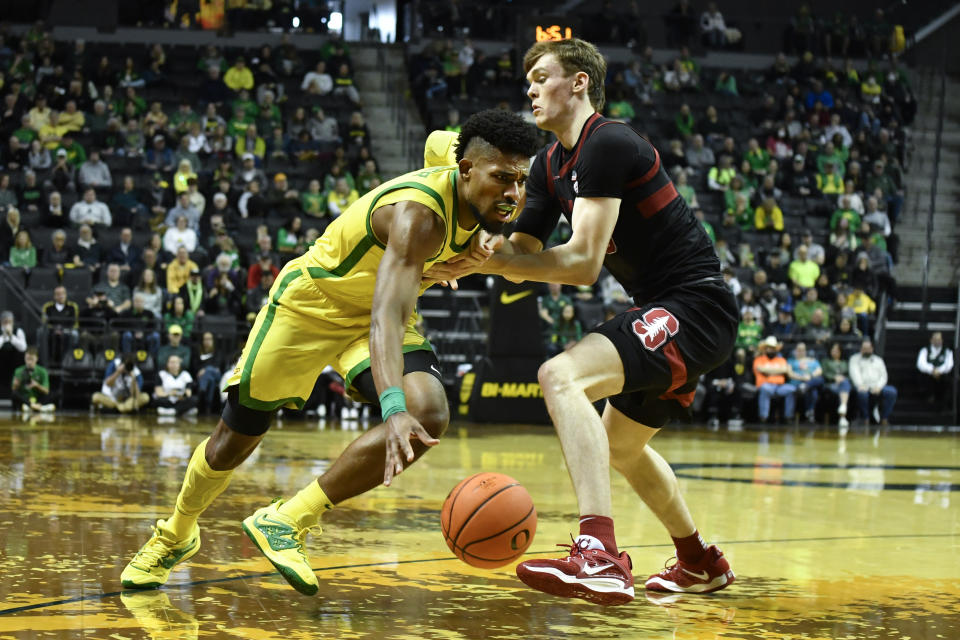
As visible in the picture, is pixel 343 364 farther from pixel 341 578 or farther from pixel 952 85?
pixel 952 85

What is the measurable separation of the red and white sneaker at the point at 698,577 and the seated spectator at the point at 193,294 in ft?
36.1

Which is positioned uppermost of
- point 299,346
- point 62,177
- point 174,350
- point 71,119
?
point 71,119

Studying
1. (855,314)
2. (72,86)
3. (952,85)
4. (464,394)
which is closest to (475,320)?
(464,394)

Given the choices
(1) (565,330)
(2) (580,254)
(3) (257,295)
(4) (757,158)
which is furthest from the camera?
(4) (757,158)

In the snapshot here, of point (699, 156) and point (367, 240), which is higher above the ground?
point (699, 156)

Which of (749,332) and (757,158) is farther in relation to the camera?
(757,158)

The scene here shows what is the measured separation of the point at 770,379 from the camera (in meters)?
16.1

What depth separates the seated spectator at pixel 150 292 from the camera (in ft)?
48.3

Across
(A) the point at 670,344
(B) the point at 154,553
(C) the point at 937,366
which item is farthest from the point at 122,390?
(C) the point at 937,366

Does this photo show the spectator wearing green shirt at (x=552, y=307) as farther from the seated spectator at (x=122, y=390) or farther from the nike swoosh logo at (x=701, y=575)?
the nike swoosh logo at (x=701, y=575)

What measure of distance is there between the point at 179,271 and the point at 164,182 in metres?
2.28

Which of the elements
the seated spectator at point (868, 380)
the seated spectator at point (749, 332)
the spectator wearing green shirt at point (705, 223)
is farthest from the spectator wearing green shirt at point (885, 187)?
the seated spectator at point (749, 332)

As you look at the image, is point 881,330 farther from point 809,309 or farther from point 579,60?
point 579,60

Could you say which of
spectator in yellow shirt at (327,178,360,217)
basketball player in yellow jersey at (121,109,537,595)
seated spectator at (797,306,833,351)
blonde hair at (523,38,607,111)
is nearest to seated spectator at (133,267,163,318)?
spectator in yellow shirt at (327,178,360,217)
